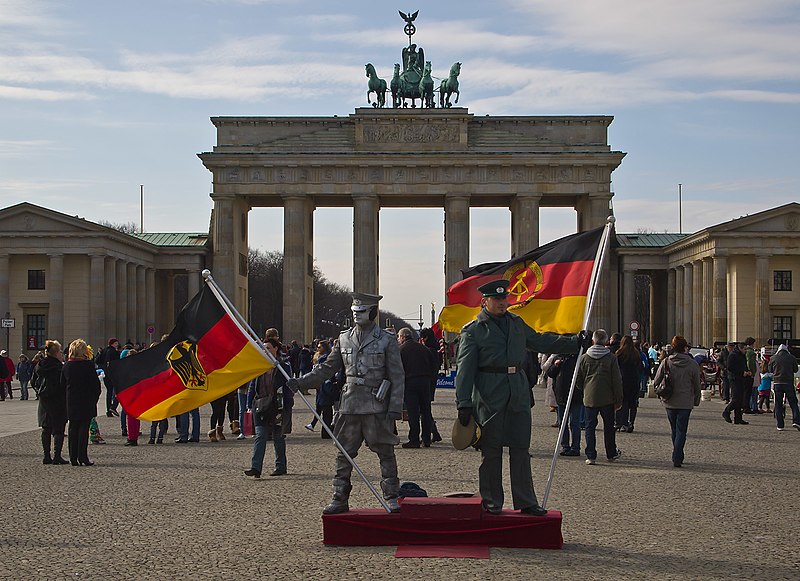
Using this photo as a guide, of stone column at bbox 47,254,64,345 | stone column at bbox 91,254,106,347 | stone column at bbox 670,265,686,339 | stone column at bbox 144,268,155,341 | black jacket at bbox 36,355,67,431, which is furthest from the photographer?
stone column at bbox 144,268,155,341

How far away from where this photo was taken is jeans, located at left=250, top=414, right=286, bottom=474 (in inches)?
646

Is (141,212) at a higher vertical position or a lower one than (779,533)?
higher

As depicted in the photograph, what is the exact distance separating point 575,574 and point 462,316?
20.7 ft

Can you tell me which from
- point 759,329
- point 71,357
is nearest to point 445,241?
point 759,329

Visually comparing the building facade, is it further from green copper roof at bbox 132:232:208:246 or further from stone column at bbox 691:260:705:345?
stone column at bbox 691:260:705:345

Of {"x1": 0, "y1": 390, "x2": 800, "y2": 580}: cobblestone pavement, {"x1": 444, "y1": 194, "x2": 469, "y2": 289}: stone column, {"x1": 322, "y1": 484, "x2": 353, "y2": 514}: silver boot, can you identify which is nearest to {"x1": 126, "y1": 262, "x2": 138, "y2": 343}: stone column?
{"x1": 444, "y1": 194, "x2": 469, "y2": 289}: stone column

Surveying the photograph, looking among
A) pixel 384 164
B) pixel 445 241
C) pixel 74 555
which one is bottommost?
pixel 74 555

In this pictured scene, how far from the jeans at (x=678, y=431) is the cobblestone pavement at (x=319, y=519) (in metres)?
0.28

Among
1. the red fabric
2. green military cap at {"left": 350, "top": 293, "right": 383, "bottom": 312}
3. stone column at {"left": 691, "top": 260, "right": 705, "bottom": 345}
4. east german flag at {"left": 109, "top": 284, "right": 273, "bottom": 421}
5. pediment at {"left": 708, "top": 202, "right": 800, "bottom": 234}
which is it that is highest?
pediment at {"left": 708, "top": 202, "right": 800, "bottom": 234}

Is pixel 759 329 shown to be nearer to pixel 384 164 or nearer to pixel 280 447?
pixel 384 164

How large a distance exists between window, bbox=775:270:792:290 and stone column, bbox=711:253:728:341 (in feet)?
9.65

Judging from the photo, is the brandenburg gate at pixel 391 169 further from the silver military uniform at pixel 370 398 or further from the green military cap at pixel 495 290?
the green military cap at pixel 495 290

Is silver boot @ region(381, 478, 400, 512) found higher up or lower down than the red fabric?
higher up

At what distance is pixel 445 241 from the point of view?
82.1 m
